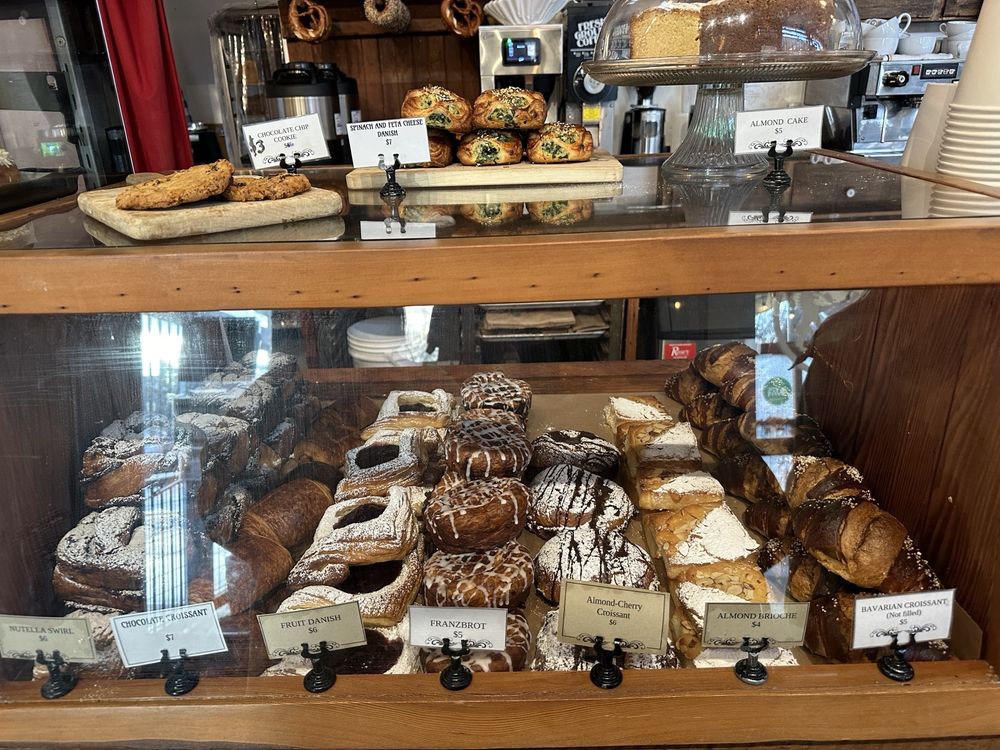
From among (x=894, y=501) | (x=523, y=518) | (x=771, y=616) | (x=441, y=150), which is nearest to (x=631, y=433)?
(x=523, y=518)

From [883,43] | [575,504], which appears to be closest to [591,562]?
[575,504]

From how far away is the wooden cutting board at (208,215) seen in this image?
84 centimetres

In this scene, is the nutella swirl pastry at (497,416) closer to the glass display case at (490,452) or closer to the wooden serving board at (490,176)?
the glass display case at (490,452)

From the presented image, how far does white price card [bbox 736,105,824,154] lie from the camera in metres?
1.04

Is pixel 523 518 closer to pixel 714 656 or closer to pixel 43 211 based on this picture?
pixel 714 656

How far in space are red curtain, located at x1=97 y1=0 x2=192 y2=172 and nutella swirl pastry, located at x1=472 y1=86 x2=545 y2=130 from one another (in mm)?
2189

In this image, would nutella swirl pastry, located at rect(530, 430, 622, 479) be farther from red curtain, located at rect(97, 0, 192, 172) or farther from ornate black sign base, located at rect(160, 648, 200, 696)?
red curtain, located at rect(97, 0, 192, 172)

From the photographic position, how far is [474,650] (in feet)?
3.41

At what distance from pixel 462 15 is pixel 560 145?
1.95m

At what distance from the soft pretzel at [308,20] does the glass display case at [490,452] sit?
1.81 meters

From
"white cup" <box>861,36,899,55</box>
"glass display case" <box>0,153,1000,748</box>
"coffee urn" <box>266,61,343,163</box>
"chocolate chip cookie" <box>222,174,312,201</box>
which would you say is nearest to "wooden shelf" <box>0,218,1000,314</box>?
"glass display case" <box>0,153,1000,748</box>

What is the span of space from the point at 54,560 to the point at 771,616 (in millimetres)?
1235

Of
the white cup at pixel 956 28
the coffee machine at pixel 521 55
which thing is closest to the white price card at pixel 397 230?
the coffee machine at pixel 521 55

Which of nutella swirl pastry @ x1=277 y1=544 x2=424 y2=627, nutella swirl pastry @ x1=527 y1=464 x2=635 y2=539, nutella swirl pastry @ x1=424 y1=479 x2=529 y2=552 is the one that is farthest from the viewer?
nutella swirl pastry @ x1=527 y1=464 x2=635 y2=539
